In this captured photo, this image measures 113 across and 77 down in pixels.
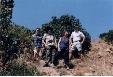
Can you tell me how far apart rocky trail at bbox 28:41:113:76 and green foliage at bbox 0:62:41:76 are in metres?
0.47

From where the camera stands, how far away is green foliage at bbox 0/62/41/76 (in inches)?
781

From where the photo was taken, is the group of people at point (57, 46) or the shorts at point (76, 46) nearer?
Result: the group of people at point (57, 46)

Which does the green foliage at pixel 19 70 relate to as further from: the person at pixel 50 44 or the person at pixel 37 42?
the person at pixel 37 42

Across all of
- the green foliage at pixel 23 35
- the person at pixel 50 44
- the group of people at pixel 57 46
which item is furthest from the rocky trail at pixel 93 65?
the green foliage at pixel 23 35

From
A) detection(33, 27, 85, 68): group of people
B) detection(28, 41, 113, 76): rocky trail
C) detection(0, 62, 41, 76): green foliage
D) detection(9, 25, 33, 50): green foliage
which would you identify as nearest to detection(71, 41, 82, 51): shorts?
detection(33, 27, 85, 68): group of people

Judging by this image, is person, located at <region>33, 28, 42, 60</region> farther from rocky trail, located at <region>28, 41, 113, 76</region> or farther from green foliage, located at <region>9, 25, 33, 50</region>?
green foliage, located at <region>9, 25, 33, 50</region>

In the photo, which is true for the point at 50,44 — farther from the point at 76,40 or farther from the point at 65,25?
the point at 65,25

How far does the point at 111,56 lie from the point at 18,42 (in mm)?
4505

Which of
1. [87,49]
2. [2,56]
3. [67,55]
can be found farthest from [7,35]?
[87,49]

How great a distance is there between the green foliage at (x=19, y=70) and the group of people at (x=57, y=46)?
35.4 inches

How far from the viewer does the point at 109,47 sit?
1002 inches

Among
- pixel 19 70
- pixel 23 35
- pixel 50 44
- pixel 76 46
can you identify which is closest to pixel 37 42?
pixel 50 44

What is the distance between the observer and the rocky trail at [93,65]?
21.0 m

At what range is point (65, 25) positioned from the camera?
24969 mm
